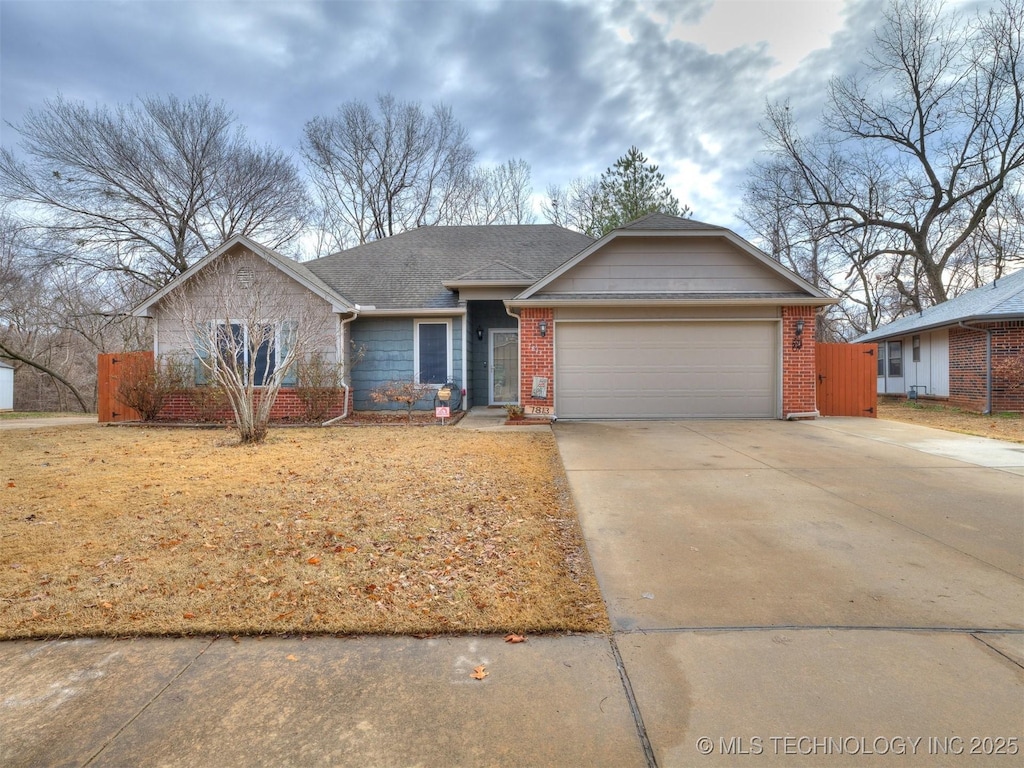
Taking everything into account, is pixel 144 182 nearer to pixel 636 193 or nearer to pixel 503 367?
pixel 503 367

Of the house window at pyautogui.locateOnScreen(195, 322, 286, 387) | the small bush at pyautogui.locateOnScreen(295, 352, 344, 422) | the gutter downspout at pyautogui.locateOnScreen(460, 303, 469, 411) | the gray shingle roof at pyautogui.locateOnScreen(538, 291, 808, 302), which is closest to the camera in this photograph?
the house window at pyautogui.locateOnScreen(195, 322, 286, 387)

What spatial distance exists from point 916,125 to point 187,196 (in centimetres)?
3185

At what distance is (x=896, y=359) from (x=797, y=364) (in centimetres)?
1221

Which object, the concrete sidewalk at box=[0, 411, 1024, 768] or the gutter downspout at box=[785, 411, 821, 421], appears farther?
the gutter downspout at box=[785, 411, 821, 421]

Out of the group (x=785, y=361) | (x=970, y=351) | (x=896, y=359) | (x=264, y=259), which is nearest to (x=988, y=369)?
(x=970, y=351)

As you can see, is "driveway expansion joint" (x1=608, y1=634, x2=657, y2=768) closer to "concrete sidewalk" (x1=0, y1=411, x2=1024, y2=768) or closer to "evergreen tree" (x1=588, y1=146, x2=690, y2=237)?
"concrete sidewalk" (x1=0, y1=411, x2=1024, y2=768)

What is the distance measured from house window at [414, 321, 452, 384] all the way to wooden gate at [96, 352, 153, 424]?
6031 millimetres

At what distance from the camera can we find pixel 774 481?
18.6ft

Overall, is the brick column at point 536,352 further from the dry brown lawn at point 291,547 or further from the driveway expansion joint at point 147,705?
the driveway expansion joint at point 147,705

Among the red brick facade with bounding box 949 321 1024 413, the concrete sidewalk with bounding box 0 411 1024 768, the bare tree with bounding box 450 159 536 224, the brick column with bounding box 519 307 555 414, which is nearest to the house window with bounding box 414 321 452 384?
the brick column with bounding box 519 307 555 414

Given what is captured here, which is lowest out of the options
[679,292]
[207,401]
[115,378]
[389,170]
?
[207,401]

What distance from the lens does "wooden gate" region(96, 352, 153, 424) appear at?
37.2ft

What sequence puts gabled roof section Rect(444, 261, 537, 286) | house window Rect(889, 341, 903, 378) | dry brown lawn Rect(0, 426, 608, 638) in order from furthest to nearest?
house window Rect(889, 341, 903, 378) < gabled roof section Rect(444, 261, 537, 286) < dry brown lawn Rect(0, 426, 608, 638)

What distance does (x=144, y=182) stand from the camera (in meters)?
19.2
